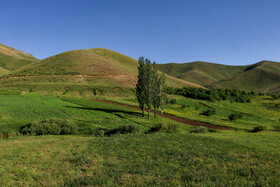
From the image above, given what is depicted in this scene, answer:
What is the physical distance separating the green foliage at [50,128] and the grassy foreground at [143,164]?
7.90m

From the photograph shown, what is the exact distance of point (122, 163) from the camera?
45.2 feet

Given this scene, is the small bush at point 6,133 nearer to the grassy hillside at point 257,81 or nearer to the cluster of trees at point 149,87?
the cluster of trees at point 149,87

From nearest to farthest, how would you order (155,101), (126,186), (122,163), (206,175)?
1. (126,186)
2. (206,175)
3. (122,163)
4. (155,101)

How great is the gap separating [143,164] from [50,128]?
63.7ft

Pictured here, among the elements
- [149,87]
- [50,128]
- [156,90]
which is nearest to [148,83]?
[149,87]

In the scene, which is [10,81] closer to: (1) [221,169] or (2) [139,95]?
(2) [139,95]

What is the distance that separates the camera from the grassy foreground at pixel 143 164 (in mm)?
11133

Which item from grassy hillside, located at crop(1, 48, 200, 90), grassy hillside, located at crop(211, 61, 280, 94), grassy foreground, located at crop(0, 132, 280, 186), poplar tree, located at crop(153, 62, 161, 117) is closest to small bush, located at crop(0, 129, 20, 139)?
grassy foreground, located at crop(0, 132, 280, 186)

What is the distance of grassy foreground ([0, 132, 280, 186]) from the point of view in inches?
438

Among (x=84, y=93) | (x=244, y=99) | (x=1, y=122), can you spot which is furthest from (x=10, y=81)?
(x=244, y=99)

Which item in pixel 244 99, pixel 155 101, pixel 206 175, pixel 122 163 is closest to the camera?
pixel 206 175

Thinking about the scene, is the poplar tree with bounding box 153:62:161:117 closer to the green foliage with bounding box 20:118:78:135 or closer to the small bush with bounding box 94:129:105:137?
the small bush with bounding box 94:129:105:137

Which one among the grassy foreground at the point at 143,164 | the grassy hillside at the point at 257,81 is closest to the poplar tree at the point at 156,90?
the grassy foreground at the point at 143,164

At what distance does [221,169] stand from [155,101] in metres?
36.6
